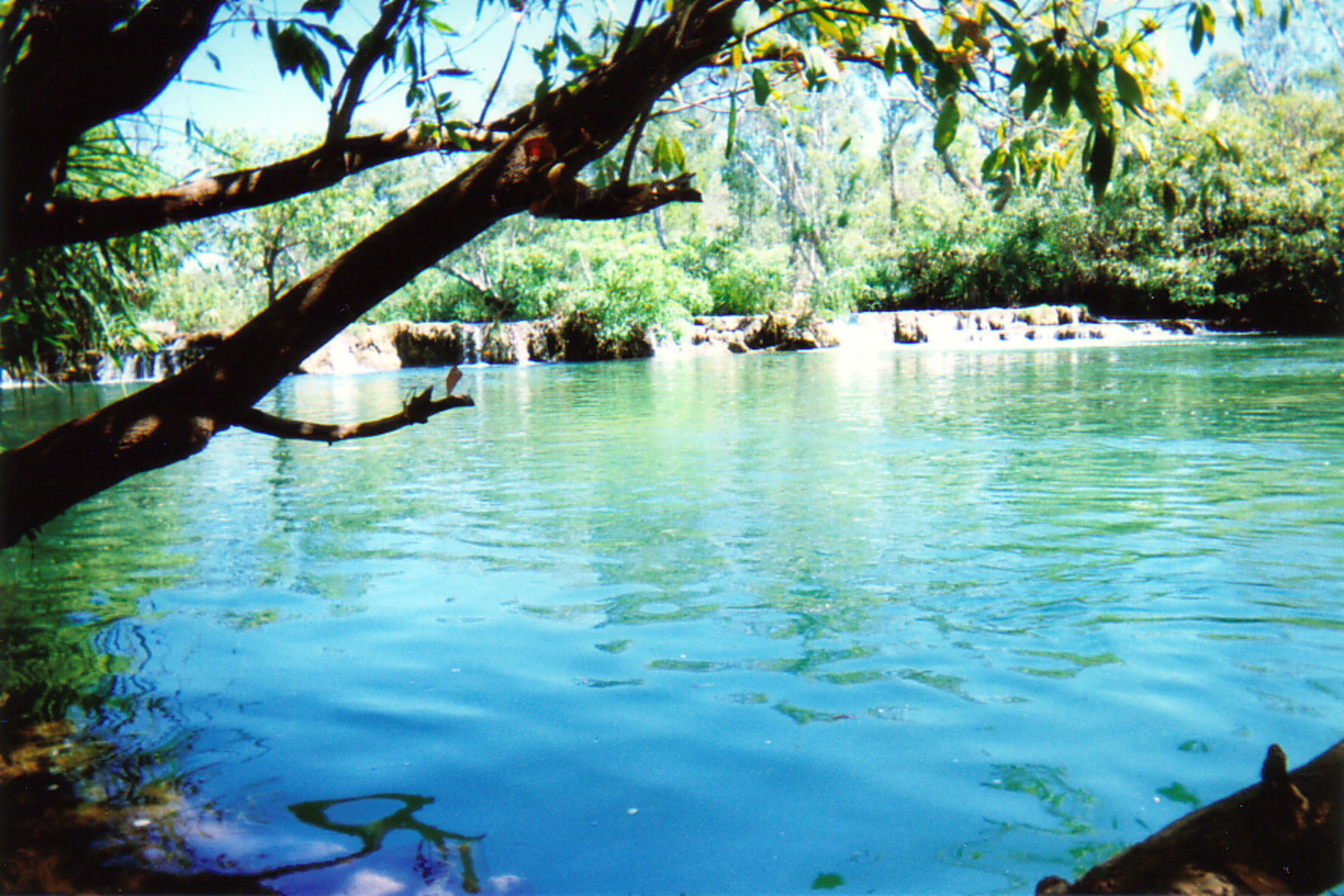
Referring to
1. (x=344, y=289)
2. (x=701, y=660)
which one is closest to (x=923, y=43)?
(x=344, y=289)

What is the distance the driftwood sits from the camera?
132 centimetres

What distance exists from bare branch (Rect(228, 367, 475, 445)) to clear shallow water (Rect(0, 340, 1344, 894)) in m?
1.04

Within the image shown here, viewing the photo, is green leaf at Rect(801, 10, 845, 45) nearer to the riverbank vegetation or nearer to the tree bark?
the tree bark

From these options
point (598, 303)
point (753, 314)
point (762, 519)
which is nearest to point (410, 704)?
point (762, 519)

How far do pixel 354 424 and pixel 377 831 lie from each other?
1.07m

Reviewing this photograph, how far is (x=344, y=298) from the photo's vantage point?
7.58ft

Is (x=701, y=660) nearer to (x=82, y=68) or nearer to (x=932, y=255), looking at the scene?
(x=82, y=68)

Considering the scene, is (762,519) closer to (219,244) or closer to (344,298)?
(344,298)

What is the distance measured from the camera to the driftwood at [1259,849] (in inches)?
52.1

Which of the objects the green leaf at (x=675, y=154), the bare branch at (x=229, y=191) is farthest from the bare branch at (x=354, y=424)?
the green leaf at (x=675, y=154)

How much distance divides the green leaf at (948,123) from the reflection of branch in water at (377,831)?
1972 mm

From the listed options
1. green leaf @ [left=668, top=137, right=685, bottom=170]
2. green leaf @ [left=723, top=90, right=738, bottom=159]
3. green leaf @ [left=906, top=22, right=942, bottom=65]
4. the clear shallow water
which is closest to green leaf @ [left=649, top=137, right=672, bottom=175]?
green leaf @ [left=668, top=137, right=685, bottom=170]

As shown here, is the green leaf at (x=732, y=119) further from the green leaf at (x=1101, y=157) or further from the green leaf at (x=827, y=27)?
the green leaf at (x=1101, y=157)

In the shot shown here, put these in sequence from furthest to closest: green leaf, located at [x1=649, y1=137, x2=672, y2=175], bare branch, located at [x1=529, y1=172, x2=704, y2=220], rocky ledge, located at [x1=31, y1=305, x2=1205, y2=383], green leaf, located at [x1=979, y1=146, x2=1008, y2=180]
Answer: rocky ledge, located at [x1=31, y1=305, x2=1205, y2=383]
green leaf, located at [x1=649, y1=137, x2=672, y2=175]
green leaf, located at [x1=979, y1=146, x2=1008, y2=180]
bare branch, located at [x1=529, y1=172, x2=704, y2=220]
